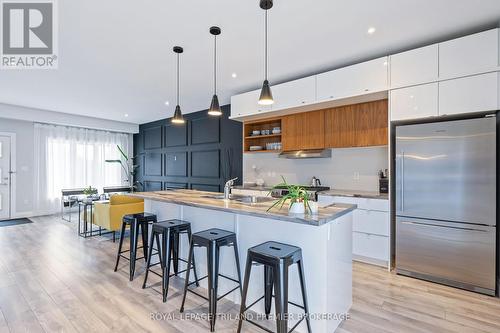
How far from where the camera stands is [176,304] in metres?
2.48

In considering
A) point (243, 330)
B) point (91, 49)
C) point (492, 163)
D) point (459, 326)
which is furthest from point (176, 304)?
point (492, 163)

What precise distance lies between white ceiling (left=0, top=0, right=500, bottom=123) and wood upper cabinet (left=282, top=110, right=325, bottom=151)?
0.69m

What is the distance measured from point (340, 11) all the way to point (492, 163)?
220 centimetres

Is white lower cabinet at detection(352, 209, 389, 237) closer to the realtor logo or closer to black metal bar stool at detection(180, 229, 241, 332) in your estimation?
black metal bar stool at detection(180, 229, 241, 332)

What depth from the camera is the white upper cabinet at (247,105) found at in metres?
4.53

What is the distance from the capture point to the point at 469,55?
273cm

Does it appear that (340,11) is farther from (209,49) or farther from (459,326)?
(459,326)

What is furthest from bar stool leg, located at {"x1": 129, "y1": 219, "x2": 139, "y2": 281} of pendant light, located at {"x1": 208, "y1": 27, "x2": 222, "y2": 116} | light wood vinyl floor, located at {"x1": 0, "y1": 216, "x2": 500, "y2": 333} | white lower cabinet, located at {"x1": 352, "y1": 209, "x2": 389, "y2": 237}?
white lower cabinet, located at {"x1": 352, "y1": 209, "x2": 389, "y2": 237}

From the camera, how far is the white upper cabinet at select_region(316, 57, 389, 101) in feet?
10.8

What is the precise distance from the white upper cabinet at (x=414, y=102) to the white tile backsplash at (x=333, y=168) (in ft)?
2.56

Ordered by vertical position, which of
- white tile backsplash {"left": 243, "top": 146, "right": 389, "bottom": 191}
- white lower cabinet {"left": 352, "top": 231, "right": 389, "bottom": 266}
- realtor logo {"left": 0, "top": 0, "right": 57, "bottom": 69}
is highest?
realtor logo {"left": 0, "top": 0, "right": 57, "bottom": 69}

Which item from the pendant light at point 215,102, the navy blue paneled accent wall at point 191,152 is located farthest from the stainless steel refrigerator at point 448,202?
the navy blue paneled accent wall at point 191,152

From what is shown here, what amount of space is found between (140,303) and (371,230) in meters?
2.92

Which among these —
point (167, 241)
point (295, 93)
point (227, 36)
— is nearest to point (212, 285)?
point (167, 241)
